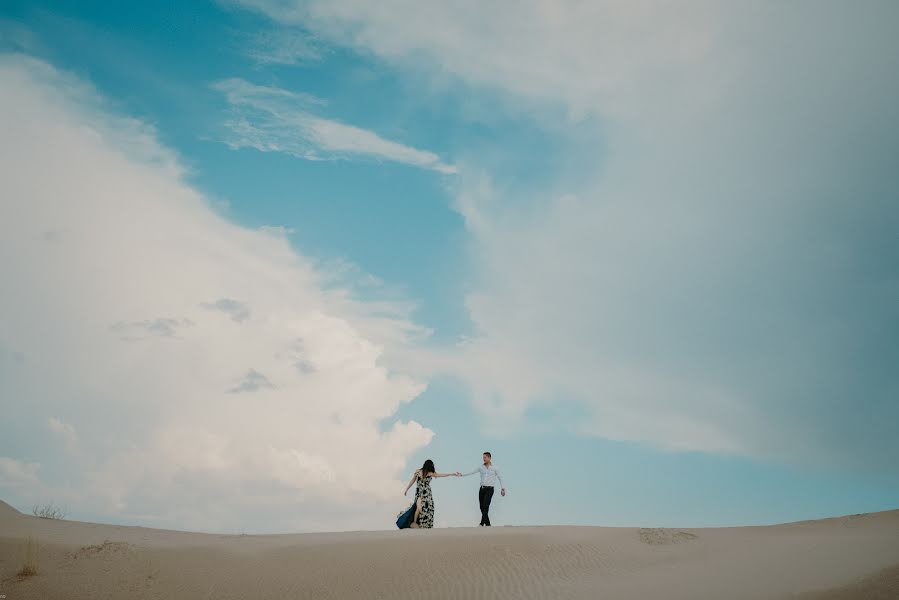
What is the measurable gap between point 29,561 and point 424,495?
10334 millimetres

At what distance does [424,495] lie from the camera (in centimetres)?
2053

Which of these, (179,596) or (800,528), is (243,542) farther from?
(800,528)

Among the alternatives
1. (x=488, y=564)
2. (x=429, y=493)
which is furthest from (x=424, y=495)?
(x=488, y=564)

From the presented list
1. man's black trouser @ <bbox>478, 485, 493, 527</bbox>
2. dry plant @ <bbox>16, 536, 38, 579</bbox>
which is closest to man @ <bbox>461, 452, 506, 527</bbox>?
man's black trouser @ <bbox>478, 485, 493, 527</bbox>

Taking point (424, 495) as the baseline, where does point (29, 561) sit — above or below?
below

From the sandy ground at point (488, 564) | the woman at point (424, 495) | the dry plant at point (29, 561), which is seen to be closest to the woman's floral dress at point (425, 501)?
the woman at point (424, 495)

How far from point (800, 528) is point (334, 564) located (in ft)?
40.8

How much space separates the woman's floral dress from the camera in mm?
20469

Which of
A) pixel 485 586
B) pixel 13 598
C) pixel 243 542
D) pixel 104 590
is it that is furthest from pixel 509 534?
pixel 13 598

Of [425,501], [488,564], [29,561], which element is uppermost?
[425,501]

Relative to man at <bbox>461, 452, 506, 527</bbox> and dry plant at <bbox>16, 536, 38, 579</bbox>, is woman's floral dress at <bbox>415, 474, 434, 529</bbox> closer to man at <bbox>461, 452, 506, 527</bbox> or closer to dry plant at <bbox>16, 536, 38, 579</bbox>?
man at <bbox>461, 452, 506, 527</bbox>

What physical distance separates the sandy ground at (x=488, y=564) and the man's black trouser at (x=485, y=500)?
154 cm

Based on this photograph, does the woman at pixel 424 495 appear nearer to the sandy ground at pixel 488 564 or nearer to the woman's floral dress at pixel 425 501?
the woman's floral dress at pixel 425 501

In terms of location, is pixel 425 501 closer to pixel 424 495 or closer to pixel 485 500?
pixel 424 495
